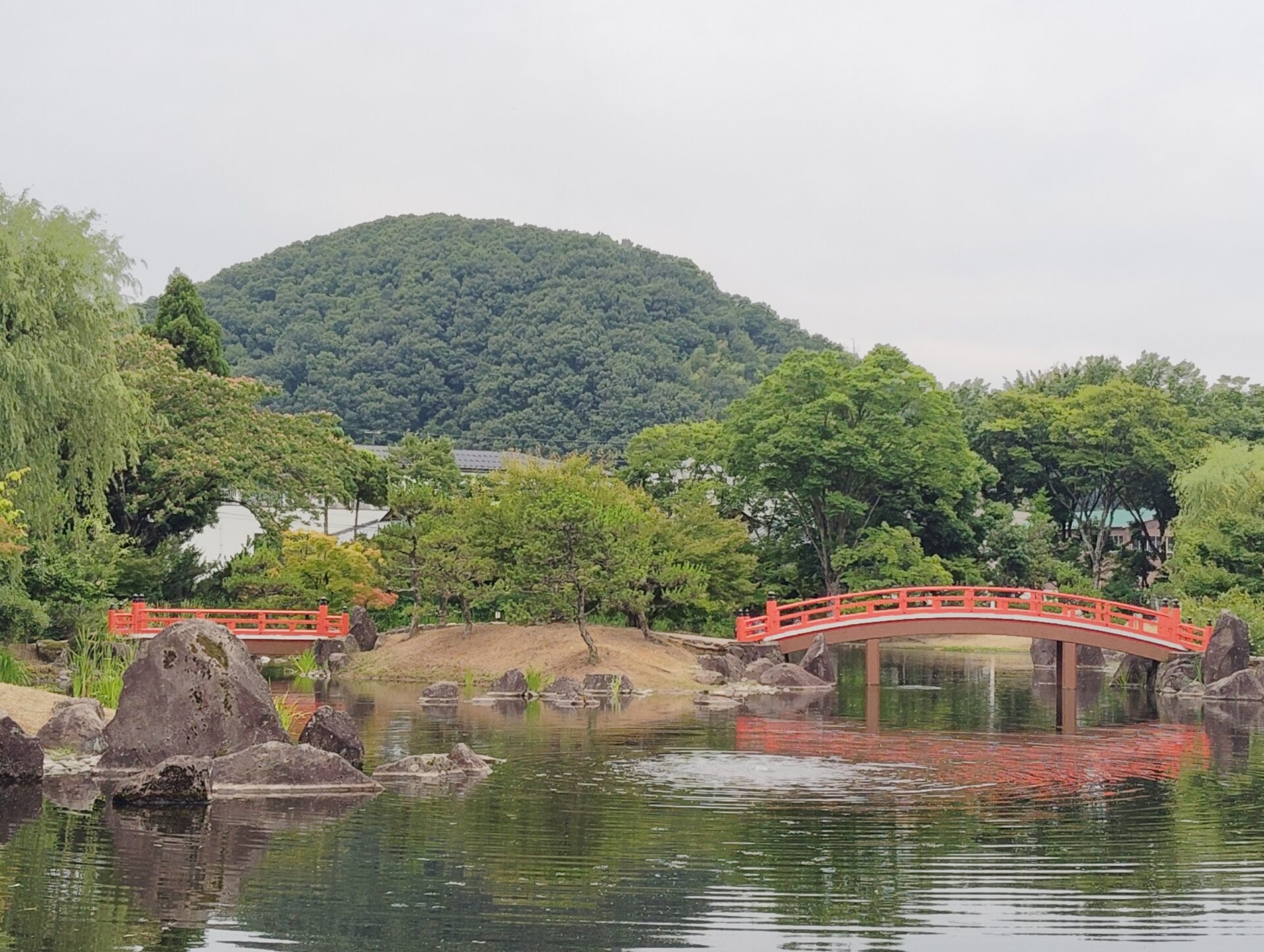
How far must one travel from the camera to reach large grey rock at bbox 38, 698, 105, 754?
18.3m

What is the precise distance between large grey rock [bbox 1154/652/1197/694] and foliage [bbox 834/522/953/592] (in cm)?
1069

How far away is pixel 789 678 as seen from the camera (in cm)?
3272

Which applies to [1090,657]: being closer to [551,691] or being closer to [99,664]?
[551,691]

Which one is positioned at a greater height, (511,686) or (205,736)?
(511,686)

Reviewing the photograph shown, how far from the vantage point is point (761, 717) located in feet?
85.6

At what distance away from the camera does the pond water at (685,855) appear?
10688 millimetres

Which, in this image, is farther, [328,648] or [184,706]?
[328,648]

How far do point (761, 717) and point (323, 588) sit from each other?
49.6ft

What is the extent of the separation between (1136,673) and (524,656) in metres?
13.5

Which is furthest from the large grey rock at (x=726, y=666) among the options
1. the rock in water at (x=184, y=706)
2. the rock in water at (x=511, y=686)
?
the rock in water at (x=184, y=706)

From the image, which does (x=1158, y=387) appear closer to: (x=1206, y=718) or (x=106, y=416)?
(x=1206, y=718)

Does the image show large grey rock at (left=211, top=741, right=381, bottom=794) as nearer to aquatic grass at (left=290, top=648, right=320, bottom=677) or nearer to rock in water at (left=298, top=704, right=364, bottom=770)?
rock in water at (left=298, top=704, right=364, bottom=770)

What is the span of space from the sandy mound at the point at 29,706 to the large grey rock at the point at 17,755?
126cm

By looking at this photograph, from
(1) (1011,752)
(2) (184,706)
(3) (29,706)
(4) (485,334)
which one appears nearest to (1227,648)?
(1) (1011,752)
